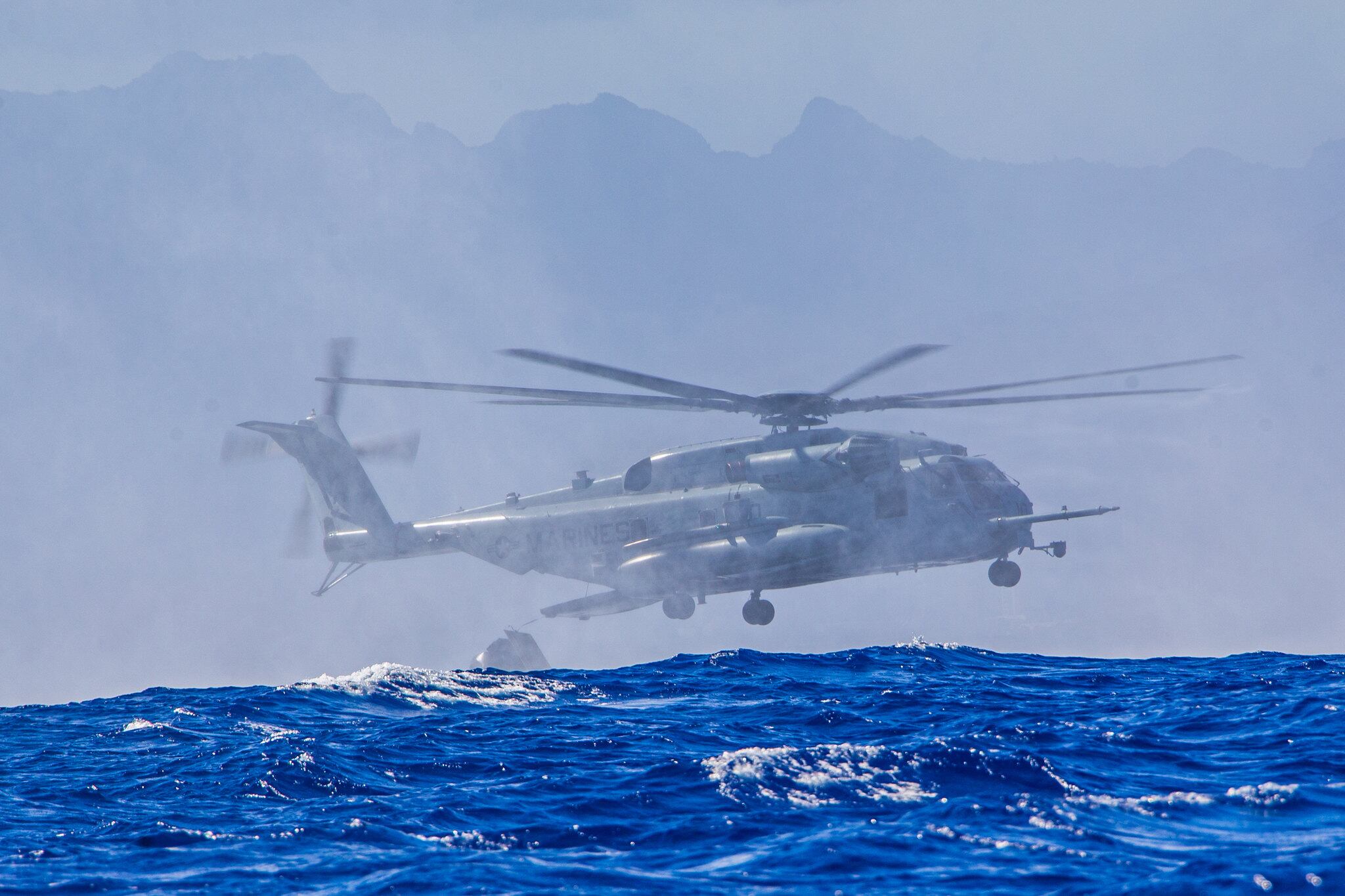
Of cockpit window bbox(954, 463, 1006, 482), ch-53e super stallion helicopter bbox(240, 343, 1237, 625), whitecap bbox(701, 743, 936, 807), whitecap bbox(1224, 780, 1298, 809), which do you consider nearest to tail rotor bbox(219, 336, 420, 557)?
ch-53e super stallion helicopter bbox(240, 343, 1237, 625)

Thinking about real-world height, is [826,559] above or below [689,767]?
above

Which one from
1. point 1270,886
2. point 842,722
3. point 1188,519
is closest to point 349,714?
point 842,722

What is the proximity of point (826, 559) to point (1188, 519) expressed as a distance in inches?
5480

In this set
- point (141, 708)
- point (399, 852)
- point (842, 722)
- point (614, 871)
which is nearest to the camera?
point (614, 871)

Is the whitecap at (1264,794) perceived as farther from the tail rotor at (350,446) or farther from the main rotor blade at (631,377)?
the tail rotor at (350,446)

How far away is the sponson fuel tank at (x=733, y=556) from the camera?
1159 inches

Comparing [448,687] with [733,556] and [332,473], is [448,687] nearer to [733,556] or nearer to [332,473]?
[733,556]

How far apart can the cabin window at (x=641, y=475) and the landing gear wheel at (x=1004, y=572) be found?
8570 mm

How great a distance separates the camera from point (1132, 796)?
49.4ft

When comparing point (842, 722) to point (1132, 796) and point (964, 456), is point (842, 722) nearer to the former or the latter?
point (1132, 796)

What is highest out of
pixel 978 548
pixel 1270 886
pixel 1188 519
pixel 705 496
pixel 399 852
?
pixel 1188 519

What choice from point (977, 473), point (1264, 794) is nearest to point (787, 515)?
point (977, 473)

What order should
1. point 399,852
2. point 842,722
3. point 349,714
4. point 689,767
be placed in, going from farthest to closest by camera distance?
point 349,714 → point 842,722 → point 689,767 → point 399,852

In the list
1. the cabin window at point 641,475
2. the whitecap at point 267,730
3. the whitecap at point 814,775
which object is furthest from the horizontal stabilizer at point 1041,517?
the whitecap at point 267,730
